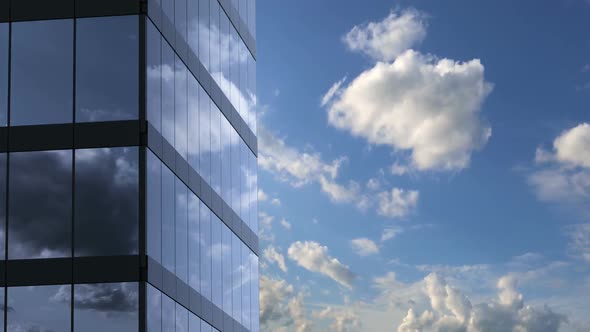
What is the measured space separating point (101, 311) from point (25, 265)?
3425 millimetres

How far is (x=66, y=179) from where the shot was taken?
3884 cm

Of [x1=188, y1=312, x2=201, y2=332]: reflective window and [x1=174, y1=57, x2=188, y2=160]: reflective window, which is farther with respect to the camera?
[x1=188, y1=312, x2=201, y2=332]: reflective window

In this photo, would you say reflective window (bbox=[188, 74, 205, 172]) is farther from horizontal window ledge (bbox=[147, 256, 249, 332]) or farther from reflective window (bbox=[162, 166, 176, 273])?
horizontal window ledge (bbox=[147, 256, 249, 332])

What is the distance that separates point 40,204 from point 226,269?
14337 millimetres

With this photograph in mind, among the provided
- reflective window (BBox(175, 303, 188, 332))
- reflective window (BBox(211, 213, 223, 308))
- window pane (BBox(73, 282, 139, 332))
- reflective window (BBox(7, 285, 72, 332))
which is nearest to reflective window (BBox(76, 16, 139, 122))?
window pane (BBox(73, 282, 139, 332))

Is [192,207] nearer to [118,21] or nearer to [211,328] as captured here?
[211,328]

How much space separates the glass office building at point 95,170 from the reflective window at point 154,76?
0.17ft

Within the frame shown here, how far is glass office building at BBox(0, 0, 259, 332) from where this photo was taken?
37.8 m

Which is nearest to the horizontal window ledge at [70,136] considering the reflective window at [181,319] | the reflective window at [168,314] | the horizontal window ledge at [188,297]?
the horizontal window ledge at [188,297]

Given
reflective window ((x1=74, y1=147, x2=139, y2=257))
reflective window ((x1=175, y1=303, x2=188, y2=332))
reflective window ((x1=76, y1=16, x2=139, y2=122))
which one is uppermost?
reflective window ((x1=76, y1=16, x2=139, y2=122))

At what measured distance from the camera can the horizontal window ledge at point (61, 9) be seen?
40250mm

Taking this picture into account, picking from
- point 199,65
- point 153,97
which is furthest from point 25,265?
point 199,65

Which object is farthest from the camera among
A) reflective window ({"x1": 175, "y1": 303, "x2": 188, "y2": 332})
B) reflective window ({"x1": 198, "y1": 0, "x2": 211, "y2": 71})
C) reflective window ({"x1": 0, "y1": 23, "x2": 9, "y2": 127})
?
reflective window ({"x1": 198, "y1": 0, "x2": 211, "y2": 71})

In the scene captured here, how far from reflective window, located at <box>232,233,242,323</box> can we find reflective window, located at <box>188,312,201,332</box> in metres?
6.86
